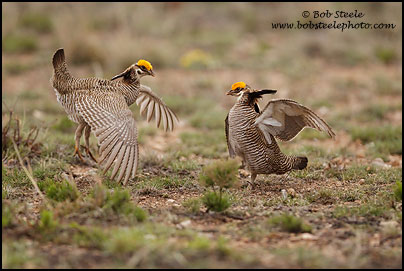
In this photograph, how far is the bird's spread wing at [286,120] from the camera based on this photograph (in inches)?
209

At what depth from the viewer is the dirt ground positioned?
12.5 ft

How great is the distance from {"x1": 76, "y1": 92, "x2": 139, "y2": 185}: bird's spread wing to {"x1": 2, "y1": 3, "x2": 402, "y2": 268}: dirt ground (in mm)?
356

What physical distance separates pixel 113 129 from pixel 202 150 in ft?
8.09

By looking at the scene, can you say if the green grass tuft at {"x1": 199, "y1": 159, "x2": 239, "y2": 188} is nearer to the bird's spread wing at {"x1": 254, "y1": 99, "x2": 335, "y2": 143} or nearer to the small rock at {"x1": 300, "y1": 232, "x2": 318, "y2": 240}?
the small rock at {"x1": 300, "y1": 232, "x2": 318, "y2": 240}

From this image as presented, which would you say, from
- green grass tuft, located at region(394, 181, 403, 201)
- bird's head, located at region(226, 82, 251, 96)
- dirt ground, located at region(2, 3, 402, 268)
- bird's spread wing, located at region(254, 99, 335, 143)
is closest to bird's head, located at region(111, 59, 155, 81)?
dirt ground, located at region(2, 3, 402, 268)

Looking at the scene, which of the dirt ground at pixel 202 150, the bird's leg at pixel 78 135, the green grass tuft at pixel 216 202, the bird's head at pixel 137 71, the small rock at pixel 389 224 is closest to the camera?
the dirt ground at pixel 202 150

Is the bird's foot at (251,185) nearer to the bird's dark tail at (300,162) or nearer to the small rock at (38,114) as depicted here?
the bird's dark tail at (300,162)

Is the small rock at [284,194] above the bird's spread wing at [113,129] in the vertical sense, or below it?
below

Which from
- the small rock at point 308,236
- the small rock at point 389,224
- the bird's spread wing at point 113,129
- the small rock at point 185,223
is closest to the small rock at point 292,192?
the small rock at point 389,224

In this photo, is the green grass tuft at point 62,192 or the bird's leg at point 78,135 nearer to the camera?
the green grass tuft at point 62,192

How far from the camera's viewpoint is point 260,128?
18.2 feet

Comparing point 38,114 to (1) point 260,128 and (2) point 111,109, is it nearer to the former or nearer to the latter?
(2) point 111,109

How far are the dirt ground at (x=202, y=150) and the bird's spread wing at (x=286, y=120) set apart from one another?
59 cm

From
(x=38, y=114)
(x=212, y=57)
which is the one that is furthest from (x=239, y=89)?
(x=212, y=57)
